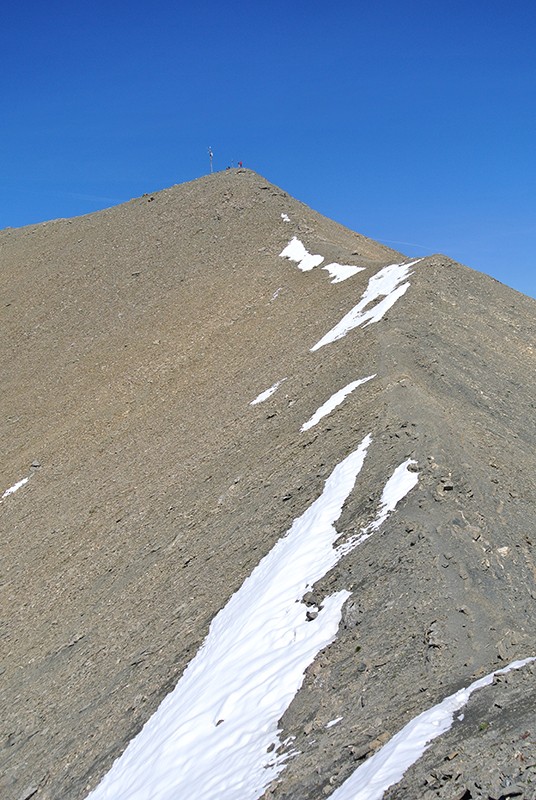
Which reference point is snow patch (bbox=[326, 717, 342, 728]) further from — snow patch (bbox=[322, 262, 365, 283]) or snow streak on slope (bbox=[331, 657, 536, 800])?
snow patch (bbox=[322, 262, 365, 283])

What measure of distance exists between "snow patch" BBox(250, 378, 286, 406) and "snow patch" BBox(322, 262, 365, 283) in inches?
373

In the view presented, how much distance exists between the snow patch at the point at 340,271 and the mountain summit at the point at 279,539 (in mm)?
205

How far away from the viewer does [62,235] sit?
185 ft

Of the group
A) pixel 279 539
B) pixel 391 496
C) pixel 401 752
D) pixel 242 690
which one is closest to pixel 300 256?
pixel 279 539

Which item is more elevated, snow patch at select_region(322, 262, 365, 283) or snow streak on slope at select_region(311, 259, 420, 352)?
snow patch at select_region(322, 262, 365, 283)

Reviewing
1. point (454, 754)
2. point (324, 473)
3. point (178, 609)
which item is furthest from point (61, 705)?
point (454, 754)

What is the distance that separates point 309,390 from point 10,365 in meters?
24.9

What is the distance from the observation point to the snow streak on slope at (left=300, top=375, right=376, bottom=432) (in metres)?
23.3

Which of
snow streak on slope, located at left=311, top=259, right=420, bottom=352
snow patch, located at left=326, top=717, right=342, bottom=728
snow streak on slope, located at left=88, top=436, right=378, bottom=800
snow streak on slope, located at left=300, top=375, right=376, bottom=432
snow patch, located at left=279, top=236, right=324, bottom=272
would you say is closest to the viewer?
snow patch, located at left=326, top=717, right=342, bottom=728

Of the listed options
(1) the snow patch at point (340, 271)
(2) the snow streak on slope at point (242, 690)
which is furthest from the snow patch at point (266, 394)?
(2) the snow streak on slope at point (242, 690)

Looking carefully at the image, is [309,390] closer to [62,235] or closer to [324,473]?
[324,473]

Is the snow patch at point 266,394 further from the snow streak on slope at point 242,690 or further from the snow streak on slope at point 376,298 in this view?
the snow streak on slope at point 242,690

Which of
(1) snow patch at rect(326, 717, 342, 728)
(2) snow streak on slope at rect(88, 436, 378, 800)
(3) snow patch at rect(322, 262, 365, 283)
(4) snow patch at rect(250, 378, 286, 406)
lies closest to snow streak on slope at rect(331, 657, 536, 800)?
(1) snow patch at rect(326, 717, 342, 728)

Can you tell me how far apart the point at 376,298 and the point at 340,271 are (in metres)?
6.35
